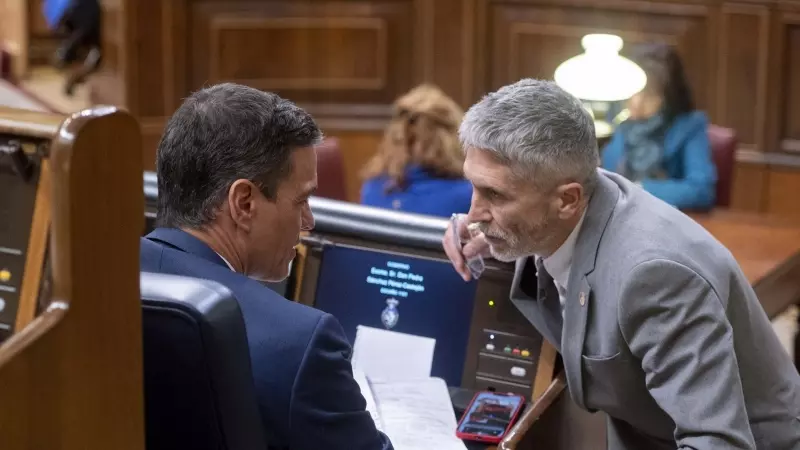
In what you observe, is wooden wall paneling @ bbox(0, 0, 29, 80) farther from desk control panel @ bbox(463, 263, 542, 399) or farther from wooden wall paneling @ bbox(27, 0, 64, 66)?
desk control panel @ bbox(463, 263, 542, 399)

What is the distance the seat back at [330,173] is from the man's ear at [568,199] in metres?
2.05

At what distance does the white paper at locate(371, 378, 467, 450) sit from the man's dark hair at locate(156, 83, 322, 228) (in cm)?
51

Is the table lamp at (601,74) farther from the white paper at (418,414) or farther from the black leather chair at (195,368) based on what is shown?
the black leather chair at (195,368)

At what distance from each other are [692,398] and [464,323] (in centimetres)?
49

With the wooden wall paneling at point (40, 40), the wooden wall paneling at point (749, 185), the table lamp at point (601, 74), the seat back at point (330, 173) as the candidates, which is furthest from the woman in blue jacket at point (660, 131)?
the wooden wall paneling at point (40, 40)

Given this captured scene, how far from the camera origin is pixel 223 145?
147cm

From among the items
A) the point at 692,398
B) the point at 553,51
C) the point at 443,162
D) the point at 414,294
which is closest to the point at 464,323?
the point at 414,294

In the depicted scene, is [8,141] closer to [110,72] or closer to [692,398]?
[692,398]

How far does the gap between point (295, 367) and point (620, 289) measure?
58 cm

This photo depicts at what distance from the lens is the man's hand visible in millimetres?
1915

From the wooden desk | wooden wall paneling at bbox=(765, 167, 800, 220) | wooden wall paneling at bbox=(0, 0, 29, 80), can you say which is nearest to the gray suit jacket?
the wooden desk

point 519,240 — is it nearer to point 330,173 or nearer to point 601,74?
point 601,74

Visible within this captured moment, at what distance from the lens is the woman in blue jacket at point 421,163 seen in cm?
352

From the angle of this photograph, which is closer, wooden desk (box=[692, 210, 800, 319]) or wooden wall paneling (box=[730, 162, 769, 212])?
wooden desk (box=[692, 210, 800, 319])
